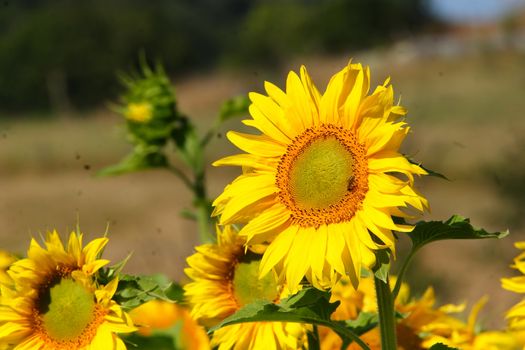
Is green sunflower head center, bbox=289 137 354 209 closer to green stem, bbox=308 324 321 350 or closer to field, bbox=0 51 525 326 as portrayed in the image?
green stem, bbox=308 324 321 350

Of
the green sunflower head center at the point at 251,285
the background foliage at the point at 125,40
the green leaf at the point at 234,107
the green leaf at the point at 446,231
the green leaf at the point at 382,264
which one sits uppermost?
the background foliage at the point at 125,40

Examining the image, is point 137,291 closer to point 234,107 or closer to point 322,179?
point 322,179

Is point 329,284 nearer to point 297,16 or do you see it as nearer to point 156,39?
point 297,16

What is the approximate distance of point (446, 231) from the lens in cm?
71

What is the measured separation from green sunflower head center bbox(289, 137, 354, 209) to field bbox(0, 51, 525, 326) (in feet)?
6.64

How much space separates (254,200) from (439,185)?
8.71 metres

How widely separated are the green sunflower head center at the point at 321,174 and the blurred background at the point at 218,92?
44 centimetres

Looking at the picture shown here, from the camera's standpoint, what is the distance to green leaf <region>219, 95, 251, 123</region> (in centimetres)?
146

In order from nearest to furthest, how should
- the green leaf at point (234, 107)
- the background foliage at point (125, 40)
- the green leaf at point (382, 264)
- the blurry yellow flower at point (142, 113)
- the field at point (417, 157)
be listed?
the green leaf at point (382, 264), the green leaf at point (234, 107), the blurry yellow flower at point (142, 113), the field at point (417, 157), the background foliage at point (125, 40)

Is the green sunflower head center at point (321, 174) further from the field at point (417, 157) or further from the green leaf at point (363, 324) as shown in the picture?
the field at point (417, 157)

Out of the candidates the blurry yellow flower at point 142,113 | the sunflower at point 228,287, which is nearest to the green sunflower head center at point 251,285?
the sunflower at point 228,287

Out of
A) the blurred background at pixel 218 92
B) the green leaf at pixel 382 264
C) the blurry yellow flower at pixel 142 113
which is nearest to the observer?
the green leaf at pixel 382 264

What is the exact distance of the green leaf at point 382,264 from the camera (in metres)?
0.67

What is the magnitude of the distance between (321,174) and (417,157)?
11.2ft
